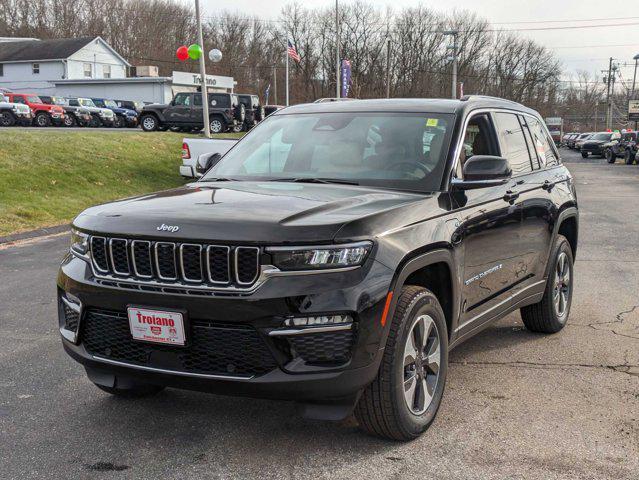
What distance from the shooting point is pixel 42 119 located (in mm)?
35594

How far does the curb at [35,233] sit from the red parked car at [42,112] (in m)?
24.5

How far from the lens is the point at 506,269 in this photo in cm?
479

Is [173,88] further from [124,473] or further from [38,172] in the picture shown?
[124,473]

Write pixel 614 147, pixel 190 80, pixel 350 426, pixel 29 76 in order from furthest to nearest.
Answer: pixel 29 76
pixel 190 80
pixel 614 147
pixel 350 426

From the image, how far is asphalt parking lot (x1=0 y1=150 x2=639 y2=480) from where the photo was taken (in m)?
3.43

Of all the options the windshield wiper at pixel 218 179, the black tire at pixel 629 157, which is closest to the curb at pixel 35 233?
the windshield wiper at pixel 218 179

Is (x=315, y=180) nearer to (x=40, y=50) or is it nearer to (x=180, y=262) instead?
(x=180, y=262)

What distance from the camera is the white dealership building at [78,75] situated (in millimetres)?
61781

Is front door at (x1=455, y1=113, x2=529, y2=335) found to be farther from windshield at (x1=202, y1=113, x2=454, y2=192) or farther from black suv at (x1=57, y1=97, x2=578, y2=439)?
windshield at (x1=202, y1=113, x2=454, y2=192)

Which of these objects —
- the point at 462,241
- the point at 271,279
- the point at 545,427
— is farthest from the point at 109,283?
the point at 545,427

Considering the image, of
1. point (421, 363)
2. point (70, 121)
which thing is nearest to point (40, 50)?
point (70, 121)

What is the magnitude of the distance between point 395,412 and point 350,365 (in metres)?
0.47

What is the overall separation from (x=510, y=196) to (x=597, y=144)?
5249 centimetres

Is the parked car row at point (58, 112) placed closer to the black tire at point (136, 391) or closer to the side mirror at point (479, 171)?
the black tire at point (136, 391)
